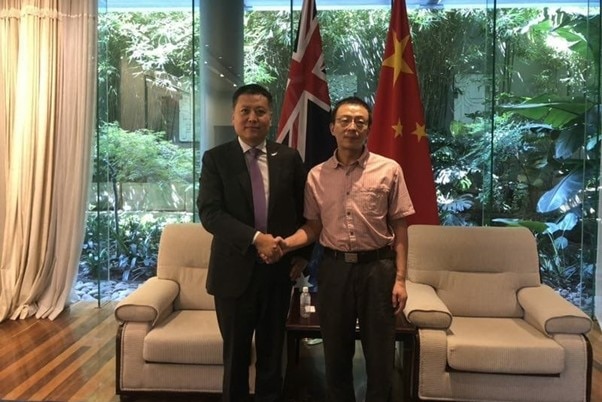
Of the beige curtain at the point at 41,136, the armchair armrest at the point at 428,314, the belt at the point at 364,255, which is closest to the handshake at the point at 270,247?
the belt at the point at 364,255

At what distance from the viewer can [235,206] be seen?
2076 mm

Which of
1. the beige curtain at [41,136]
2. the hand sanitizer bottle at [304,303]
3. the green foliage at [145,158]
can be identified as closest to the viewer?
the hand sanitizer bottle at [304,303]

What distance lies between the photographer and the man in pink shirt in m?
1.99

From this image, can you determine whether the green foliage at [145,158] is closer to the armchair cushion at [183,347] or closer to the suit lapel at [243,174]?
the armchair cushion at [183,347]

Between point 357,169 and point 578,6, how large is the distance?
11.3 feet

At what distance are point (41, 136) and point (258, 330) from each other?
2.64 m

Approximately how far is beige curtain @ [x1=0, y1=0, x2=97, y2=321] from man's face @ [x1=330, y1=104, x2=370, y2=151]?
2.67 m

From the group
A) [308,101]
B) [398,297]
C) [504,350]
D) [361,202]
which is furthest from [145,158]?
[504,350]

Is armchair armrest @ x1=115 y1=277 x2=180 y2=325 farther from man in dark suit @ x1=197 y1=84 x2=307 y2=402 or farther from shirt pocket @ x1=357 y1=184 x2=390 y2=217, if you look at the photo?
shirt pocket @ x1=357 y1=184 x2=390 y2=217

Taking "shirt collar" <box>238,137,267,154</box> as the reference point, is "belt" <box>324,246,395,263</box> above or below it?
below

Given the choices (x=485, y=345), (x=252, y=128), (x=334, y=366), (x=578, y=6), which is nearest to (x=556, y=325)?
(x=485, y=345)

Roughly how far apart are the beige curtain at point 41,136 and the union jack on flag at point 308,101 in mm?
1587

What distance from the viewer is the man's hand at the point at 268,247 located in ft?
6.40

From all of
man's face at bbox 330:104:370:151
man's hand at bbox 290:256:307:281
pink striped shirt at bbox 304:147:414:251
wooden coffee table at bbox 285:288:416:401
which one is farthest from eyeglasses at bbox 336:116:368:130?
wooden coffee table at bbox 285:288:416:401
